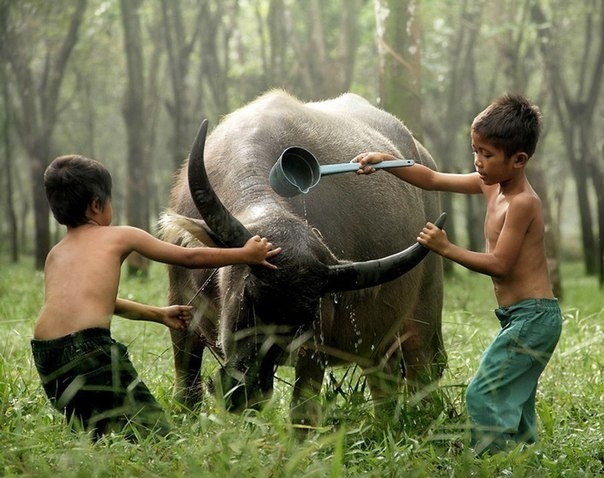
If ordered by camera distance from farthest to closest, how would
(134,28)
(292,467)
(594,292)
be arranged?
1. (134,28)
2. (594,292)
3. (292,467)

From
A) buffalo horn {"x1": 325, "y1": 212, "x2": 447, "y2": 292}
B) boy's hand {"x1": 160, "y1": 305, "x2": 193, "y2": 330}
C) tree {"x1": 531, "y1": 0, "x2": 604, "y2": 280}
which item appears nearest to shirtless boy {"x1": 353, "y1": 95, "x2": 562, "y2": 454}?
buffalo horn {"x1": 325, "y1": 212, "x2": 447, "y2": 292}

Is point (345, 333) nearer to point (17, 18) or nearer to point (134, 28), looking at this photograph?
point (134, 28)

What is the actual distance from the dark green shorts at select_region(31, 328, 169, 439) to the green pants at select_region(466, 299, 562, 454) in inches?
57.8

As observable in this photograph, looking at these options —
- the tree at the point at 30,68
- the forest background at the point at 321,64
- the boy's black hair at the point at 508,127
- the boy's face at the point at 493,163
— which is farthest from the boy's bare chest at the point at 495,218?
the tree at the point at 30,68

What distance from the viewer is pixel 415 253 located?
4875 millimetres

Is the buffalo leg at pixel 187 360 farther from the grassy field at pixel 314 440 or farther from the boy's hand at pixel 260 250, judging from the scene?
the boy's hand at pixel 260 250

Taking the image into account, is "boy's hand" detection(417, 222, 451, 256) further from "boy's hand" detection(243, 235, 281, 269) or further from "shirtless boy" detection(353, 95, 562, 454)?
"boy's hand" detection(243, 235, 281, 269)

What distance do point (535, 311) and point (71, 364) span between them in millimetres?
2172

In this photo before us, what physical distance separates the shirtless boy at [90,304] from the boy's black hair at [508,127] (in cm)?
126

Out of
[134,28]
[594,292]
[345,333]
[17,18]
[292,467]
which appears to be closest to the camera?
[292,467]

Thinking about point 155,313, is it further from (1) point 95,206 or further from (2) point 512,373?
(2) point 512,373

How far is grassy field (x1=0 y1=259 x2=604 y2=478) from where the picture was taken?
143 inches

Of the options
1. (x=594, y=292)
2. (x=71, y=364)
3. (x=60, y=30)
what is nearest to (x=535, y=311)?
(x=71, y=364)

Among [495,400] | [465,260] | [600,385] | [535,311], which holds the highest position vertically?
[465,260]
